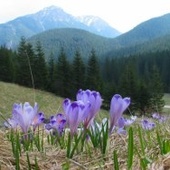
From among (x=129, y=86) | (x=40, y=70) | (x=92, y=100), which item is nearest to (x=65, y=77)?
(x=40, y=70)

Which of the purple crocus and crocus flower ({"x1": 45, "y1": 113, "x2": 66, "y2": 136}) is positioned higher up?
the purple crocus

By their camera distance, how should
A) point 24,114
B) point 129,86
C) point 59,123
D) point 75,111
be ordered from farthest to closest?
point 129,86 → point 59,123 → point 24,114 → point 75,111

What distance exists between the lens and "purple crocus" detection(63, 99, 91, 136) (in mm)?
1915

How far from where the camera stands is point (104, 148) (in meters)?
2.05

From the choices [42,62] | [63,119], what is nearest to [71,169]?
[63,119]

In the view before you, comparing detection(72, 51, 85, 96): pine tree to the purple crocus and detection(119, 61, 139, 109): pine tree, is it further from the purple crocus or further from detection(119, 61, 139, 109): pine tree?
the purple crocus

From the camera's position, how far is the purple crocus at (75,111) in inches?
75.4

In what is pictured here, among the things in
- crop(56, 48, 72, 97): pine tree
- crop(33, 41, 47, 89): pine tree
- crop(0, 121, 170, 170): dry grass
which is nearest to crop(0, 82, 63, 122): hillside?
crop(33, 41, 47, 89): pine tree

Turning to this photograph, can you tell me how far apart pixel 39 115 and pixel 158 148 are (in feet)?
3.26

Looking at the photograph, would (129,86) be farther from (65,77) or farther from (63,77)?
(63,77)

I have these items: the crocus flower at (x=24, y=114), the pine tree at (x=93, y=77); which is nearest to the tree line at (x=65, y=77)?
the pine tree at (x=93, y=77)

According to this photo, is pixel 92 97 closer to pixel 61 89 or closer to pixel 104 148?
pixel 104 148

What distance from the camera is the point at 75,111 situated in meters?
1.92

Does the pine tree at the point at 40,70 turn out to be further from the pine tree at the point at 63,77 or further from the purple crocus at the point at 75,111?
the purple crocus at the point at 75,111
